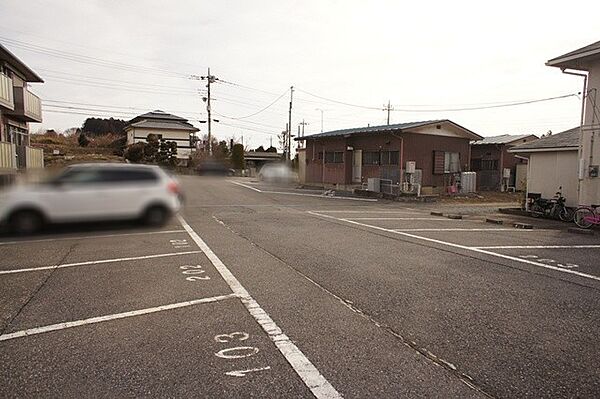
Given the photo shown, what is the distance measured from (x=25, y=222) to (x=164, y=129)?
142cm

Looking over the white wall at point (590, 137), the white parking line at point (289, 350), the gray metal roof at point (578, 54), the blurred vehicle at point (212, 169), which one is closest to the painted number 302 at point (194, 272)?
the white parking line at point (289, 350)

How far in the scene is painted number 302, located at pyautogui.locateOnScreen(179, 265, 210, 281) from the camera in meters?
9.83

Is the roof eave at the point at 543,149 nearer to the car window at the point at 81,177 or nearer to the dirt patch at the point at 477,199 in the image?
the dirt patch at the point at 477,199

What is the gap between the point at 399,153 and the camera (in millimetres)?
35031

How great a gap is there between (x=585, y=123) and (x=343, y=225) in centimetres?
1248

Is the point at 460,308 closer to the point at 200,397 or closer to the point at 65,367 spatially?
the point at 200,397

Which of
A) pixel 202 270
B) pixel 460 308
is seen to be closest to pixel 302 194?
pixel 202 270

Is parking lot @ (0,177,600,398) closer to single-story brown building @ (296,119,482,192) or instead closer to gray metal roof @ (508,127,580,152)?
gray metal roof @ (508,127,580,152)

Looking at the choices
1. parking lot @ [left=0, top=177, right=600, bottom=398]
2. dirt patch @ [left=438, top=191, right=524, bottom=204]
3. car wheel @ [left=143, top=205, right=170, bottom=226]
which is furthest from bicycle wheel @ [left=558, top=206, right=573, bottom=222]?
car wheel @ [left=143, top=205, right=170, bottom=226]

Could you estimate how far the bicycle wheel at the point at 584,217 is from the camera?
62.6 ft

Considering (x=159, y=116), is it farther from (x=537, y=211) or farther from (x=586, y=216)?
(x=537, y=211)

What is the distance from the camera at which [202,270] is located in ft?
34.6

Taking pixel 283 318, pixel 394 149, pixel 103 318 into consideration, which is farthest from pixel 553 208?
pixel 103 318

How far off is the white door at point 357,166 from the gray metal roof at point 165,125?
37.7 meters
